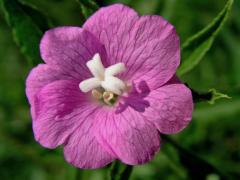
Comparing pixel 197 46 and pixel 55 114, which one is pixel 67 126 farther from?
pixel 197 46

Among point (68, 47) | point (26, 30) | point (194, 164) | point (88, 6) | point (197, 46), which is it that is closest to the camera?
point (68, 47)

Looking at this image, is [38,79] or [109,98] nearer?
[38,79]

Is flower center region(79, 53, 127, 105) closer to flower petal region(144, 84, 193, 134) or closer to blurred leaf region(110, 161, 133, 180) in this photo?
flower petal region(144, 84, 193, 134)

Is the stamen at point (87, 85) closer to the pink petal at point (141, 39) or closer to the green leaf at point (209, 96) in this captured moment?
the pink petal at point (141, 39)

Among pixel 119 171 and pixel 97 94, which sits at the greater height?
pixel 97 94

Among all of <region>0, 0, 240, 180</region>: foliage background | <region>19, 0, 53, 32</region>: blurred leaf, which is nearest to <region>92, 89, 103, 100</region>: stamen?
<region>19, 0, 53, 32</region>: blurred leaf

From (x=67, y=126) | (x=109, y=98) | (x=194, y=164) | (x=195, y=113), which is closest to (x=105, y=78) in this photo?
(x=109, y=98)
